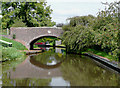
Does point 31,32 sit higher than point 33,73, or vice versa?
point 31,32

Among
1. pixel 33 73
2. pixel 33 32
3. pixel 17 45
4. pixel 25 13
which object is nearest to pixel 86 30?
pixel 33 32

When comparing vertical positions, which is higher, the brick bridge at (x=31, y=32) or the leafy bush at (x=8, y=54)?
the brick bridge at (x=31, y=32)

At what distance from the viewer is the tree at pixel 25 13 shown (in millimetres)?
30953

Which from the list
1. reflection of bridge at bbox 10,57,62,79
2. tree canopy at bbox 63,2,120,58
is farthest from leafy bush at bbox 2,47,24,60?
tree canopy at bbox 63,2,120,58

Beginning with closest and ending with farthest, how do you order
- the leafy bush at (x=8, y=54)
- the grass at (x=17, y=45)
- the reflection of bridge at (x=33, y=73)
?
the reflection of bridge at (x=33, y=73)
the leafy bush at (x=8, y=54)
the grass at (x=17, y=45)

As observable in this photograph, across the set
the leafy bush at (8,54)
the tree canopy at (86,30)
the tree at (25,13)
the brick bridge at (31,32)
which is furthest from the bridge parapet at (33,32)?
the leafy bush at (8,54)

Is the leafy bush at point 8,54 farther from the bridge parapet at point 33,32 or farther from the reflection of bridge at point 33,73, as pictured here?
the bridge parapet at point 33,32

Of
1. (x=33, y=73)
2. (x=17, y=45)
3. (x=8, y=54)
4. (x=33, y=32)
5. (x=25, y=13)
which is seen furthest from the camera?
(x=25, y=13)

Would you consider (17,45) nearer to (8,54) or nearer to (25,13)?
(8,54)

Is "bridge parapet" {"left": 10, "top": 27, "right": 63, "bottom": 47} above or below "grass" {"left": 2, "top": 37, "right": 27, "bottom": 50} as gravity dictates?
above

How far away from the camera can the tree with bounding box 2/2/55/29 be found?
31.0 m

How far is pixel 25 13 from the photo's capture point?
3198cm

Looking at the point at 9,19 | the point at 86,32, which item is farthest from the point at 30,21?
the point at 86,32

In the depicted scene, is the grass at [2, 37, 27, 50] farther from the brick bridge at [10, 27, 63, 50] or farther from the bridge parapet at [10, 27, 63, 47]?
the bridge parapet at [10, 27, 63, 47]
